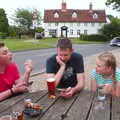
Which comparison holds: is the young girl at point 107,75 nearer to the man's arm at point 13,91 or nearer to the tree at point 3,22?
the man's arm at point 13,91

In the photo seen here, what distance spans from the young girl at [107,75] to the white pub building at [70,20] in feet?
322

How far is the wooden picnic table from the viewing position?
164 inches

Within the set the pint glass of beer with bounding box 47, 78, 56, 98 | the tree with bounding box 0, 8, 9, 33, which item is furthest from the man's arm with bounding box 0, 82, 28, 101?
the tree with bounding box 0, 8, 9, 33

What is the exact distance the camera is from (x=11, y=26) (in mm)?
104938

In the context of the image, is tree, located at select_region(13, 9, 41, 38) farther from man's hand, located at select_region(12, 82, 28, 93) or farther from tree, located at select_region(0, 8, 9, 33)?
man's hand, located at select_region(12, 82, 28, 93)

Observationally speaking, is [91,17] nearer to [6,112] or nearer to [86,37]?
[86,37]

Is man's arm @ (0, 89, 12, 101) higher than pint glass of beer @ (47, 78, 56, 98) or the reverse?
the reverse

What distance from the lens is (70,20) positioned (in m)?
106

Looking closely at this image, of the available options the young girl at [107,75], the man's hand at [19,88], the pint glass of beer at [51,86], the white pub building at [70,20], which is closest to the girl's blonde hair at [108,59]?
the young girl at [107,75]

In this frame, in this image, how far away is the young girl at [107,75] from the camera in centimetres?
541

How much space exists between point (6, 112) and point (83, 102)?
39.7 inches

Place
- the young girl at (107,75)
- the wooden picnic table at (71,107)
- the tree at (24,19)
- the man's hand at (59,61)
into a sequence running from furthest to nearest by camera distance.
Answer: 1. the tree at (24,19)
2. the man's hand at (59,61)
3. the young girl at (107,75)
4. the wooden picnic table at (71,107)

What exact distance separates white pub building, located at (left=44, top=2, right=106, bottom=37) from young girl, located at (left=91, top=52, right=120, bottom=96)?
98222mm

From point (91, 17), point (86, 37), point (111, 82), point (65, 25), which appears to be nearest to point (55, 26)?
point (65, 25)
